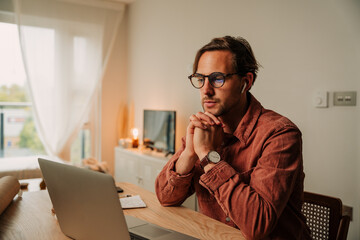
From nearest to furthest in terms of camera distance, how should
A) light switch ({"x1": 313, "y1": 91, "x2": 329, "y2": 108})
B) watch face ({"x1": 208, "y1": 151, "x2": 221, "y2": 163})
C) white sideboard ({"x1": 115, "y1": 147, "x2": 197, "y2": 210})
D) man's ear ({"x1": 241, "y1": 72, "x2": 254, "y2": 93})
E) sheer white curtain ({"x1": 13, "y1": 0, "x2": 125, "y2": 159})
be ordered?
watch face ({"x1": 208, "y1": 151, "x2": 221, "y2": 163}) → man's ear ({"x1": 241, "y1": 72, "x2": 254, "y2": 93}) → light switch ({"x1": 313, "y1": 91, "x2": 329, "y2": 108}) → white sideboard ({"x1": 115, "y1": 147, "x2": 197, "y2": 210}) → sheer white curtain ({"x1": 13, "y1": 0, "x2": 125, "y2": 159})

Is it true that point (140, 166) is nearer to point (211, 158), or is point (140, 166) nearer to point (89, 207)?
point (211, 158)

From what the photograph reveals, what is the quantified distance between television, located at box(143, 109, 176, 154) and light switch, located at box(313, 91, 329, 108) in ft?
4.97

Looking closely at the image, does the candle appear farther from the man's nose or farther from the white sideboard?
the man's nose

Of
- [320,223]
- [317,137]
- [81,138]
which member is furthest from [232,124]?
[81,138]

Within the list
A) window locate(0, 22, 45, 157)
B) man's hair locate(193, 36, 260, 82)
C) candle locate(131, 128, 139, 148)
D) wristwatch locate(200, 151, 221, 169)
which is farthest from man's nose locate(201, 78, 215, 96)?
window locate(0, 22, 45, 157)

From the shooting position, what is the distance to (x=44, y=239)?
1024mm

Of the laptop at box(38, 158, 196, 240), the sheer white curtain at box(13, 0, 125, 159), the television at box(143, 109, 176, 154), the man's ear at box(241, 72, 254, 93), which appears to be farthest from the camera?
the sheer white curtain at box(13, 0, 125, 159)

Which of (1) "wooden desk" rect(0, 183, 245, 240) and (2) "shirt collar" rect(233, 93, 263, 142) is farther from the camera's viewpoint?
(2) "shirt collar" rect(233, 93, 263, 142)

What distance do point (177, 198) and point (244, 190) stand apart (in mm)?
375

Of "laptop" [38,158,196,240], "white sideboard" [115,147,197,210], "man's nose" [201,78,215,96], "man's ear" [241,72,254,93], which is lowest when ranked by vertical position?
"white sideboard" [115,147,197,210]

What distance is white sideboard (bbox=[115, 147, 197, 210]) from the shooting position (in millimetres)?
3252

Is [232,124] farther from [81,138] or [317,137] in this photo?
[81,138]

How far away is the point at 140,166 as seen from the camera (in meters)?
3.55

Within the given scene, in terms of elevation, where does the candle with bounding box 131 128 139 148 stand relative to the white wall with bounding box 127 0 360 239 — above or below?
below
